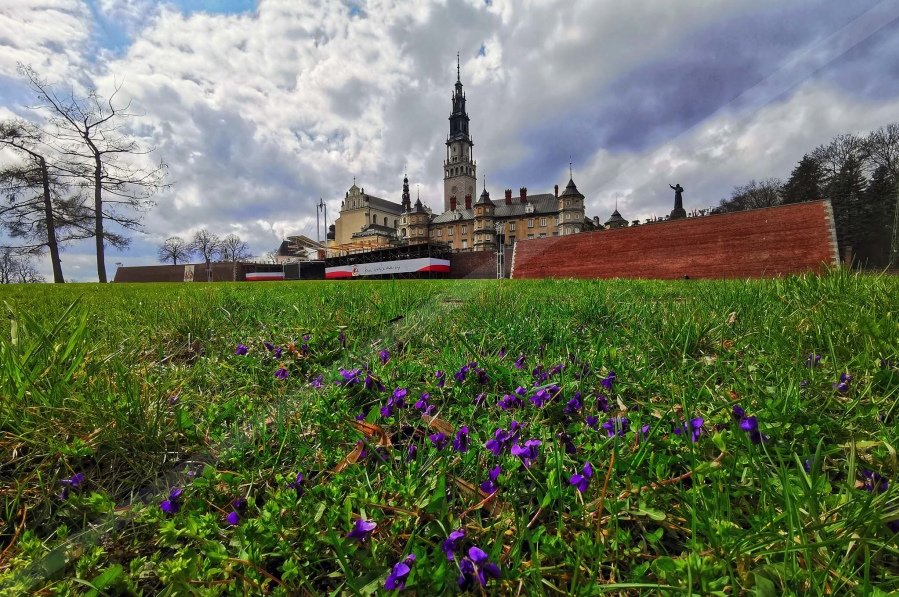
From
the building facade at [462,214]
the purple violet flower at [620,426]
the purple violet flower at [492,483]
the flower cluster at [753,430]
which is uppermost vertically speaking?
the building facade at [462,214]

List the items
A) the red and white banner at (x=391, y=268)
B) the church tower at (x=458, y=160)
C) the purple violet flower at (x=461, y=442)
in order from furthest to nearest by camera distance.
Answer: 1. the church tower at (x=458, y=160)
2. the red and white banner at (x=391, y=268)
3. the purple violet flower at (x=461, y=442)

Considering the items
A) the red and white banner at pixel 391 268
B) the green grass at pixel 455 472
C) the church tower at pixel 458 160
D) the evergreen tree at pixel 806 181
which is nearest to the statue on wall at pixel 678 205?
the evergreen tree at pixel 806 181

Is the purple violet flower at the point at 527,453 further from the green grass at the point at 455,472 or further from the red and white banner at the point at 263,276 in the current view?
the red and white banner at the point at 263,276

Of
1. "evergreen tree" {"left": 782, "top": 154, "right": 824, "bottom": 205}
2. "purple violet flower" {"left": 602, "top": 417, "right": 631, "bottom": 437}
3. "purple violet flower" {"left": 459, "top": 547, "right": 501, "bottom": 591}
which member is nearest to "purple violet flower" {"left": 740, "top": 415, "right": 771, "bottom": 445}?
"purple violet flower" {"left": 602, "top": 417, "right": 631, "bottom": 437}

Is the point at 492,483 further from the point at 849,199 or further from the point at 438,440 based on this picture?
the point at 849,199

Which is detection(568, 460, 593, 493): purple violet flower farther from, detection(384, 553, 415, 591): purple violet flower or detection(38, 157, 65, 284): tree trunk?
detection(38, 157, 65, 284): tree trunk

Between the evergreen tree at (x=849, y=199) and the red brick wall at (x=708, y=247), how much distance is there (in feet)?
48.0

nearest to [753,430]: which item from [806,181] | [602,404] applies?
[602,404]

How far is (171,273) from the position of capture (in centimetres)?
4338

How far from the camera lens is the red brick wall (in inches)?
662

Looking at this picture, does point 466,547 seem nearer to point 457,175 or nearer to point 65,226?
point 65,226

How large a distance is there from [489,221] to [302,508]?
69.7 metres

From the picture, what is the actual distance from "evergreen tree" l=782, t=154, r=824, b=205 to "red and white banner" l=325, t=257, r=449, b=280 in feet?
107

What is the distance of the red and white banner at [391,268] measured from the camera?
33375mm
